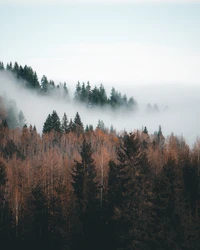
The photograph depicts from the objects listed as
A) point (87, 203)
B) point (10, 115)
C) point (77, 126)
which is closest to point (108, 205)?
point (87, 203)

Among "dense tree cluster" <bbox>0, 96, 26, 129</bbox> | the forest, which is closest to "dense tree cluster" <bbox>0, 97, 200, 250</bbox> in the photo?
the forest

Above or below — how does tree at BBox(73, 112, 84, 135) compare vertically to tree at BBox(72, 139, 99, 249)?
above

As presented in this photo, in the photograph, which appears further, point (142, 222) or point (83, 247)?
point (83, 247)

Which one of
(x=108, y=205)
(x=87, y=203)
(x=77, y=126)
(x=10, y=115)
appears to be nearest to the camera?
(x=108, y=205)

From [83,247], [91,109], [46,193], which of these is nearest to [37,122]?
[91,109]

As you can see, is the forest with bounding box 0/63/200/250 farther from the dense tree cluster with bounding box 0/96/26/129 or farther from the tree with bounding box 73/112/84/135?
the dense tree cluster with bounding box 0/96/26/129

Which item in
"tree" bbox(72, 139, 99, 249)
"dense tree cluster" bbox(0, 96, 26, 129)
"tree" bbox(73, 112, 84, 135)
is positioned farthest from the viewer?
"dense tree cluster" bbox(0, 96, 26, 129)

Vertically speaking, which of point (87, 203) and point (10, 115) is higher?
point (10, 115)

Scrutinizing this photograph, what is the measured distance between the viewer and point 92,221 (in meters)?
39.6

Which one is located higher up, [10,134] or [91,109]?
[91,109]

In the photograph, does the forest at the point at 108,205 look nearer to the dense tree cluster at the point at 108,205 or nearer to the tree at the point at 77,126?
the dense tree cluster at the point at 108,205

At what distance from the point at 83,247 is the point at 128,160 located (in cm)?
1409

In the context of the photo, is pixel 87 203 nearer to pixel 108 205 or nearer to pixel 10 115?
pixel 108 205

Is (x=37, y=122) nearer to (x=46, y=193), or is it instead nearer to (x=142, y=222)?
(x=46, y=193)
